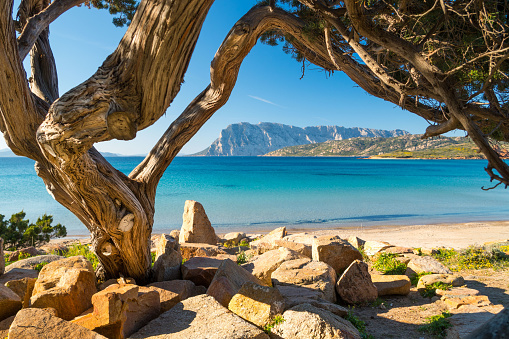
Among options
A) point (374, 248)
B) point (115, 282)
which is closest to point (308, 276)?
point (115, 282)

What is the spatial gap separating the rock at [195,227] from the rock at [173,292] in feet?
12.0

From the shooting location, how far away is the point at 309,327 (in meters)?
2.55

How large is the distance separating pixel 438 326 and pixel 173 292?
304cm

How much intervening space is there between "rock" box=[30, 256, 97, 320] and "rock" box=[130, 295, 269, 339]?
85 cm

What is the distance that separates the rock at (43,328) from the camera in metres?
2.03

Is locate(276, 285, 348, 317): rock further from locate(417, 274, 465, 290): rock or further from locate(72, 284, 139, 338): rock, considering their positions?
locate(417, 274, 465, 290): rock

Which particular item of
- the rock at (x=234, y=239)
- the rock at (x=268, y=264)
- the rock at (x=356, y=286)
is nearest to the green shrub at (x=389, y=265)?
the rock at (x=356, y=286)

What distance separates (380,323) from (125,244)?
10.8ft

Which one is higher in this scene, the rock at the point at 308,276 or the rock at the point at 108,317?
the rock at the point at 108,317

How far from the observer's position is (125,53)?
2232mm

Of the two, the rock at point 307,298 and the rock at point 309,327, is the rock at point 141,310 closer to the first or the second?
the rock at point 309,327

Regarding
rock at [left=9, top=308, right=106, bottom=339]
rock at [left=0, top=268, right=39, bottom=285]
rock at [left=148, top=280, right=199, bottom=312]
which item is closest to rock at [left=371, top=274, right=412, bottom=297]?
rock at [left=148, top=280, right=199, bottom=312]

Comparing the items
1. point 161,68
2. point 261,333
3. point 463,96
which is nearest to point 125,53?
point 161,68

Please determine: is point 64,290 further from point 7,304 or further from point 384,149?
point 384,149
